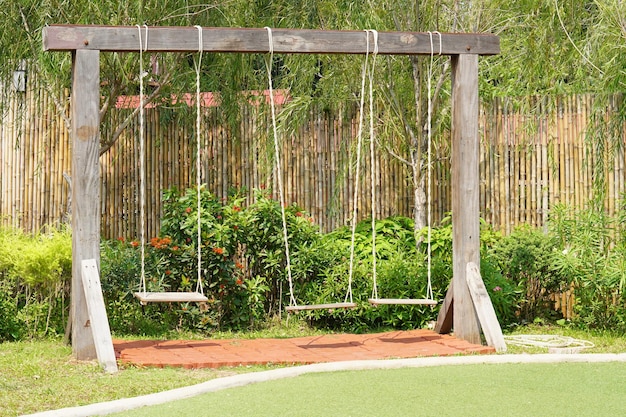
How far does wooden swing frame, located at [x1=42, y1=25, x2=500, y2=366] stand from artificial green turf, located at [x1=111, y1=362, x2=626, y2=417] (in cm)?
141

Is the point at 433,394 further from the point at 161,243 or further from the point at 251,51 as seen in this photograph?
the point at 161,243

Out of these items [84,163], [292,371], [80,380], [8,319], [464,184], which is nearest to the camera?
[80,380]

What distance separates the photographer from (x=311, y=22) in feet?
33.0

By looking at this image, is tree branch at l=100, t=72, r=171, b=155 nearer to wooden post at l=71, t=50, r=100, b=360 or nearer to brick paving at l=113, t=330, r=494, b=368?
wooden post at l=71, t=50, r=100, b=360

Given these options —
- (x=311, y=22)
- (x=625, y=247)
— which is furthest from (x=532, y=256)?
(x=311, y=22)

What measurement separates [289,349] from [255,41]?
257cm

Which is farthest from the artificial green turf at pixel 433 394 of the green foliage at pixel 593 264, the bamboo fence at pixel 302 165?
the bamboo fence at pixel 302 165

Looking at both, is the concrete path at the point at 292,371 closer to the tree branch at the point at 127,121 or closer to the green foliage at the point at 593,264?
the green foliage at the point at 593,264

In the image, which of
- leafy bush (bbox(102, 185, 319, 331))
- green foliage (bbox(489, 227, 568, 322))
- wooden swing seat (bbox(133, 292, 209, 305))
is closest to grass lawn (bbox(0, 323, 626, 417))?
wooden swing seat (bbox(133, 292, 209, 305))

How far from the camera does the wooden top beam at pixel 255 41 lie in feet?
23.9

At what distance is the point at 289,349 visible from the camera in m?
7.73

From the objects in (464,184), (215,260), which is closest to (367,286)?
(215,260)

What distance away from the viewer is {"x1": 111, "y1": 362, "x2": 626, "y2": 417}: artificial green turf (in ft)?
17.5

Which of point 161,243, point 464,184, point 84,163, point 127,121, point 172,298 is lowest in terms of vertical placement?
point 172,298
